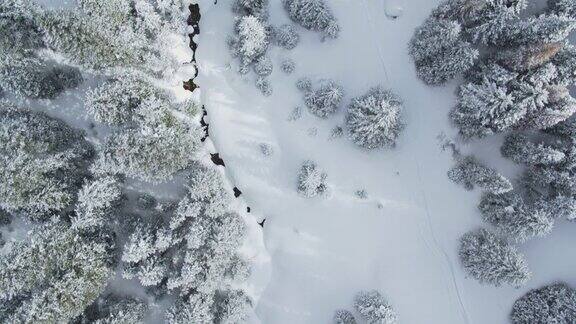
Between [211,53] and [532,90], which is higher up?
[532,90]

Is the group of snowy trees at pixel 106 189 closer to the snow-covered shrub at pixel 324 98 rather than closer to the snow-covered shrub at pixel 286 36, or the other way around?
the snow-covered shrub at pixel 286 36

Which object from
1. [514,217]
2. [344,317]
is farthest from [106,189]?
[514,217]

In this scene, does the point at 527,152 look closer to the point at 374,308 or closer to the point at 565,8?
the point at 565,8

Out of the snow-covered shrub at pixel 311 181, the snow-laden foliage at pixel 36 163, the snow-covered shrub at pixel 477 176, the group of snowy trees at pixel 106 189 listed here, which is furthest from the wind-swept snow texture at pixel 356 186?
the snow-laden foliage at pixel 36 163

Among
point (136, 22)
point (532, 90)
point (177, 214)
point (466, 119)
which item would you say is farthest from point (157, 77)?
point (532, 90)

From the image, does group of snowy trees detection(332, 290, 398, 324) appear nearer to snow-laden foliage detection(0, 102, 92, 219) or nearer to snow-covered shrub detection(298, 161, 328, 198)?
snow-covered shrub detection(298, 161, 328, 198)

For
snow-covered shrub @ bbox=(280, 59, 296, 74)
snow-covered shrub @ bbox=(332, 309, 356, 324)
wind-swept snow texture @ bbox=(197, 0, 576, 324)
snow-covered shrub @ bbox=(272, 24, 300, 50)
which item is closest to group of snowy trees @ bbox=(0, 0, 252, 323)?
wind-swept snow texture @ bbox=(197, 0, 576, 324)

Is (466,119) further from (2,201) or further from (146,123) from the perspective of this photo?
(2,201)
